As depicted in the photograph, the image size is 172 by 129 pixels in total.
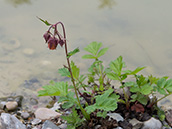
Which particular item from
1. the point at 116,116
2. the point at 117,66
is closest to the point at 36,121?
the point at 116,116

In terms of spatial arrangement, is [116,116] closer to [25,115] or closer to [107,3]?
[25,115]

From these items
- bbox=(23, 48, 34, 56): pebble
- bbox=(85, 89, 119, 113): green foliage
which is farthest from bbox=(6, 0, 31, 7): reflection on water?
bbox=(85, 89, 119, 113): green foliage

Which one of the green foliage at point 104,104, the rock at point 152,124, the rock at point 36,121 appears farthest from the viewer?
the rock at point 36,121

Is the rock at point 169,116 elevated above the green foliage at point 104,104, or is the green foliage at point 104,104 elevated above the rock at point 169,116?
the green foliage at point 104,104

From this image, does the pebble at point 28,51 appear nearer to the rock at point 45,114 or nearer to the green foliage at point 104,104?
the rock at point 45,114

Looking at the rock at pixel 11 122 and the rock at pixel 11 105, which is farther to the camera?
the rock at pixel 11 105

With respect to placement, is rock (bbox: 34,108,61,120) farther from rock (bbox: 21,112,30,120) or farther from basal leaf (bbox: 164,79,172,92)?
basal leaf (bbox: 164,79,172,92)

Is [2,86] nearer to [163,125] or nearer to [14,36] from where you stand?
[14,36]

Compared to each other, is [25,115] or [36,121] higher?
[25,115]

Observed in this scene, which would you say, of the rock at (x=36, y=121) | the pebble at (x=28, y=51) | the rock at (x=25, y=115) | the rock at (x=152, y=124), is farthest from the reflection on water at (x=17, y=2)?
the rock at (x=152, y=124)

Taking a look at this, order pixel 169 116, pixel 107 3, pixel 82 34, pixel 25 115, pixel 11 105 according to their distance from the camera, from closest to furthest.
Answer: pixel 169 116, pixel 25 115, pixel 11 105, pixel 82 34, pixel 107 3
